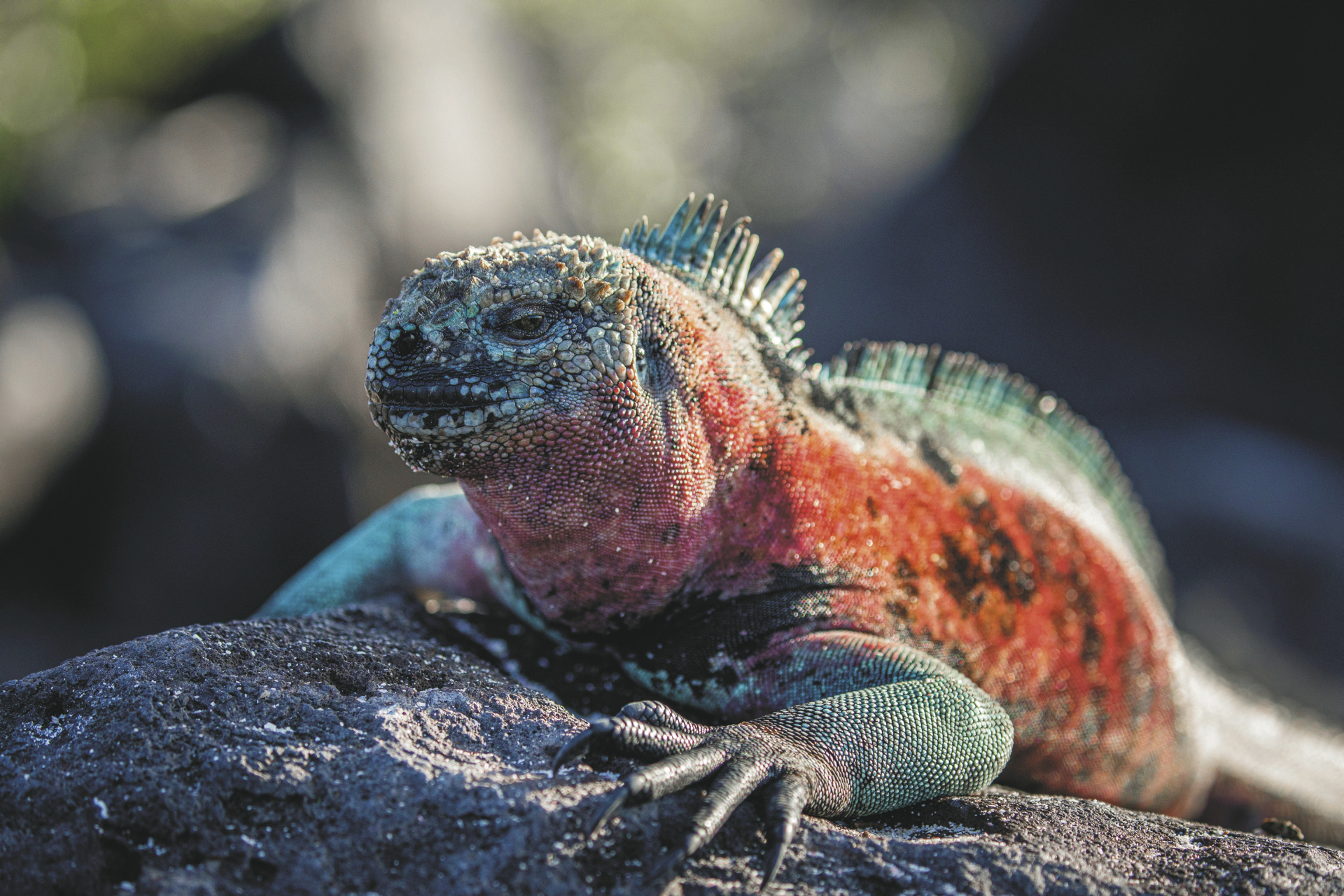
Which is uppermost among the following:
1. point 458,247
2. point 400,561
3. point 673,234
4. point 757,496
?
point 458,247

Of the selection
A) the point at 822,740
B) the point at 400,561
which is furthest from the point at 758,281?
the point at 400,561

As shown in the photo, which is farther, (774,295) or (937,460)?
(937,460)

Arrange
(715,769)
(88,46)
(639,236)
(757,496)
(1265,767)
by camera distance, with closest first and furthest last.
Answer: (715,769) → (757,496) → (639,236) → (1265,767) → (88,46)

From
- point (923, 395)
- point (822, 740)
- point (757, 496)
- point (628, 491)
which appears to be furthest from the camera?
point (923, 395)

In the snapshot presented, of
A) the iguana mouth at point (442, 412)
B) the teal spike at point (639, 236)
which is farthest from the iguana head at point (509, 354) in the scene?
the teal spike at point (639, 236)

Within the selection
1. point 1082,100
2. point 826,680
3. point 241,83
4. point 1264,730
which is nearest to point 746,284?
point 826,680

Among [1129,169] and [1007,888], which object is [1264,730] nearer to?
[1007,888]

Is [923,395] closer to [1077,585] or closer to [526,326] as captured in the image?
[1077,585]
